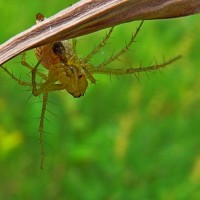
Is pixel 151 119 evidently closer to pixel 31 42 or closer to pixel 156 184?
pixel 156 184

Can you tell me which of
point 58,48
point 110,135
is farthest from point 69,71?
point 110,135

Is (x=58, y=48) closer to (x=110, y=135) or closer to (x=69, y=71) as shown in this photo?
(x=69, y=71)

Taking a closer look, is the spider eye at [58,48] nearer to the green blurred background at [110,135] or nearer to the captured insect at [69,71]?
the captured insect at [69,71]

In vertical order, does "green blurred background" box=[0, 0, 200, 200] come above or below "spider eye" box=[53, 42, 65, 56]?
above

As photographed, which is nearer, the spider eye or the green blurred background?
the spider eye

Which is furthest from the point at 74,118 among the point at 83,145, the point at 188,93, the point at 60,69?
the point at 60,69

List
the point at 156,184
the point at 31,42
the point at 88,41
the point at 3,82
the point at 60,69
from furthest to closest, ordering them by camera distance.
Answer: the point at 88,41 → the point at 3,82 → the point at 156,184 → the point at 60,69 → the point at 31,42

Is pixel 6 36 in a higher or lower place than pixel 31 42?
higher

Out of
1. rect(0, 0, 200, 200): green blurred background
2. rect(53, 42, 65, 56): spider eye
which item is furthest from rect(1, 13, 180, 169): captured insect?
rect(0, 0, 200, 200): green blurred background

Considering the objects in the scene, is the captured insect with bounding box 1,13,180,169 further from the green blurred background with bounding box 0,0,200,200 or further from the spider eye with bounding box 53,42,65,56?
the green blurred background with bounding box 0,0,200,200
